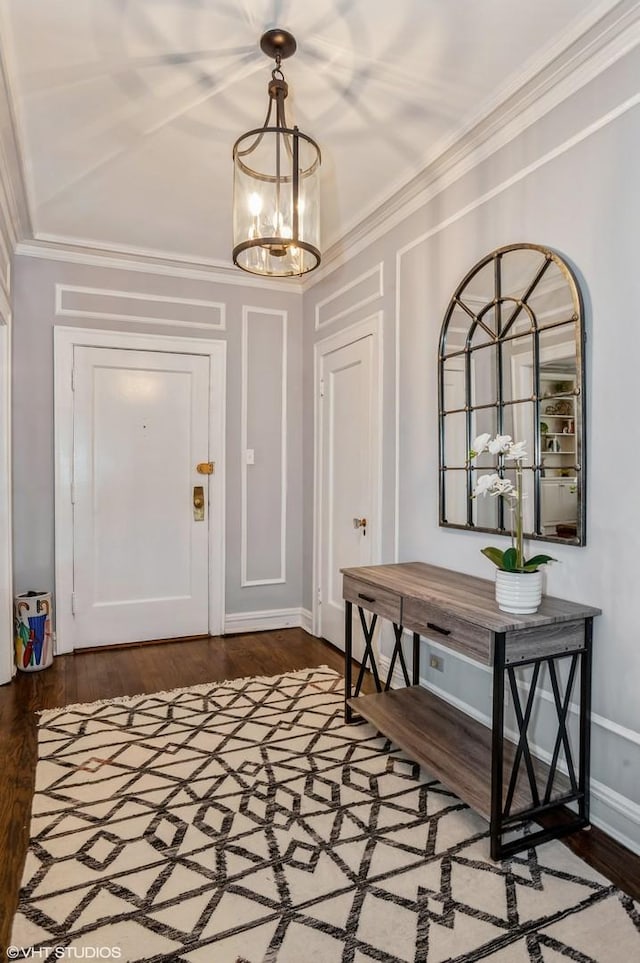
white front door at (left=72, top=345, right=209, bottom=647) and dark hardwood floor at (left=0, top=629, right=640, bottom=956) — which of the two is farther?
white front door at (left=72, top=345, right=209, bottom=647)

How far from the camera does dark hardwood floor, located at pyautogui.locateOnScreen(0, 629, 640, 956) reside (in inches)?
68.9

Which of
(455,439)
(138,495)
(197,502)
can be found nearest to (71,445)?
(138,495)

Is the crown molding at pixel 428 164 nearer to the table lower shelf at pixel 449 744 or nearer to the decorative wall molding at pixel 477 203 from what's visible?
the decorative wall molding at pixel 477 203

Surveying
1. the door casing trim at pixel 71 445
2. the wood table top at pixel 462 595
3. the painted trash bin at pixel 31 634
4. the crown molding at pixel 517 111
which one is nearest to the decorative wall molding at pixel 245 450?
the door casing trim at pixel 71 445

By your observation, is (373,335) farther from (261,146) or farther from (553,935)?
(553,935)

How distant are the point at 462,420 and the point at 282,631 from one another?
2345 mm

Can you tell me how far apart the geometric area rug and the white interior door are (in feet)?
4.17

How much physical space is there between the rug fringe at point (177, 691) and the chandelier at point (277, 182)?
2263 millimetres

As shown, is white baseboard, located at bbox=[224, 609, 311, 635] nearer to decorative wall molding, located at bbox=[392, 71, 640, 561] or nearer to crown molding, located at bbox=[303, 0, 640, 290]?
decorative wall molding, located at bbox=[392, 71, 640, 561]

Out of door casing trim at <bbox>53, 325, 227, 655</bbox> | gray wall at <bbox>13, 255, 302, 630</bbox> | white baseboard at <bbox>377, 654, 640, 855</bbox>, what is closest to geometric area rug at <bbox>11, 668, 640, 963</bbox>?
white baseboard at <bbox>377, 654, 640, 855</bbox>

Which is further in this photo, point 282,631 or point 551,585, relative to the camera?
point 282,631

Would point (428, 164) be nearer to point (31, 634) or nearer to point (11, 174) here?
point (11, 174)

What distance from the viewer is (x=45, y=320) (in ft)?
12.1

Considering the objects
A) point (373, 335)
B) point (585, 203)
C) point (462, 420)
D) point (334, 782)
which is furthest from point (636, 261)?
point (334, 782)
